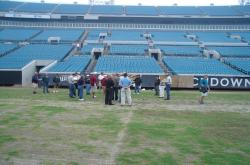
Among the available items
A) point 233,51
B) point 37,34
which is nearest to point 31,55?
point 37,34

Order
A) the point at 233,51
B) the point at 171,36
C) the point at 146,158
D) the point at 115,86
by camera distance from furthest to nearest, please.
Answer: the point at 171,36, the point at 233,51, the point at 115,86, the point at 146,158

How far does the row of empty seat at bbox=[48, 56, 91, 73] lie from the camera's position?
99.6 feet

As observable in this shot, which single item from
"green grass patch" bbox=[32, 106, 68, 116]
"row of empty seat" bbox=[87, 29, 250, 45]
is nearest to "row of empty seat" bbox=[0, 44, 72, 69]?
"row of empty seat" bbox=[87, 29, 250, 45]

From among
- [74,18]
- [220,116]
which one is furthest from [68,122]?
[74,18]

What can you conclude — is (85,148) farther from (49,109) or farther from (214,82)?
(214,82)

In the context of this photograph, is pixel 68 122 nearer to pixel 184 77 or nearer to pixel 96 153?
pixel 96 153

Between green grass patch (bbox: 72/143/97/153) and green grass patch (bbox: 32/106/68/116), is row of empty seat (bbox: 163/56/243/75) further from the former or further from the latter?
green grass patch (bbox: 72/143/97/153)

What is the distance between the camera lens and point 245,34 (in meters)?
55.7

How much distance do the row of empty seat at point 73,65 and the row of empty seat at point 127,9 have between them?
27.6 m

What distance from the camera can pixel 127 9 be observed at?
66188 mm

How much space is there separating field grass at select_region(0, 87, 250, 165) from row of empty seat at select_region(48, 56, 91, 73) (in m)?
16.3

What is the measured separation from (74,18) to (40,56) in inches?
996

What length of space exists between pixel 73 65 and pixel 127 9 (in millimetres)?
36424

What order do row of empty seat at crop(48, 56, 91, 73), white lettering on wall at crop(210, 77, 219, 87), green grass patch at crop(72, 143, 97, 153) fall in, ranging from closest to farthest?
1. green grass patch at crop(72, 143, 97, 153)
2. white lettering on wall at crop(210, 77, 219, 87)
3. row of empty seat at crop(48, 56, 91, 73)
